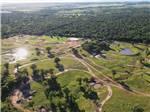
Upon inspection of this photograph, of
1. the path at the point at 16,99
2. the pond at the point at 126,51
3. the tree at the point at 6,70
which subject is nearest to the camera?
the path at the point at 16,99

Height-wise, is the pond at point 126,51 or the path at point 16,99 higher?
the path at point 16,99

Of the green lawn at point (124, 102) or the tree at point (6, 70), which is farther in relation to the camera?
the tree at point (6, 70)

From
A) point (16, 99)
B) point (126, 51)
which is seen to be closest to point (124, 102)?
point (16, 99)

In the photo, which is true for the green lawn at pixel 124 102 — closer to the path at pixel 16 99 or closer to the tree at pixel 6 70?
the path at pixel 16 99

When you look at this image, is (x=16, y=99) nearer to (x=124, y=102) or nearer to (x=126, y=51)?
(x=124, y=102)

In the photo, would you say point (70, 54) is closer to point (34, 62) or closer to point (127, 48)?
point (34, 62)

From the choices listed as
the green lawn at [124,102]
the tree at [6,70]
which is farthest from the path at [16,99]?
the green lawn at [124,102]

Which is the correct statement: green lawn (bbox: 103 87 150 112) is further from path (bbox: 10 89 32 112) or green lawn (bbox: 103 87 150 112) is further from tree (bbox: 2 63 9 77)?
tree (bbox: 2 63 9 77)

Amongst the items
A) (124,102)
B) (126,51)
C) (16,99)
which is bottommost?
(126,51)

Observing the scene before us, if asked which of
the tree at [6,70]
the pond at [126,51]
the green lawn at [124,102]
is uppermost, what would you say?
the green lawn at [124,102]

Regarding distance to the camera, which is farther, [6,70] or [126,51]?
[126,51]

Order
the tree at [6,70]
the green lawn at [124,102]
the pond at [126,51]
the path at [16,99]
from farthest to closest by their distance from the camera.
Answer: the pond at [126,51]
the tree at [6,70]
the path at [16,99]
the green lawn at [124,102]

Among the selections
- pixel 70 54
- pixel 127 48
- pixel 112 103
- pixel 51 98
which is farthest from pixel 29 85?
pixel 127 48
